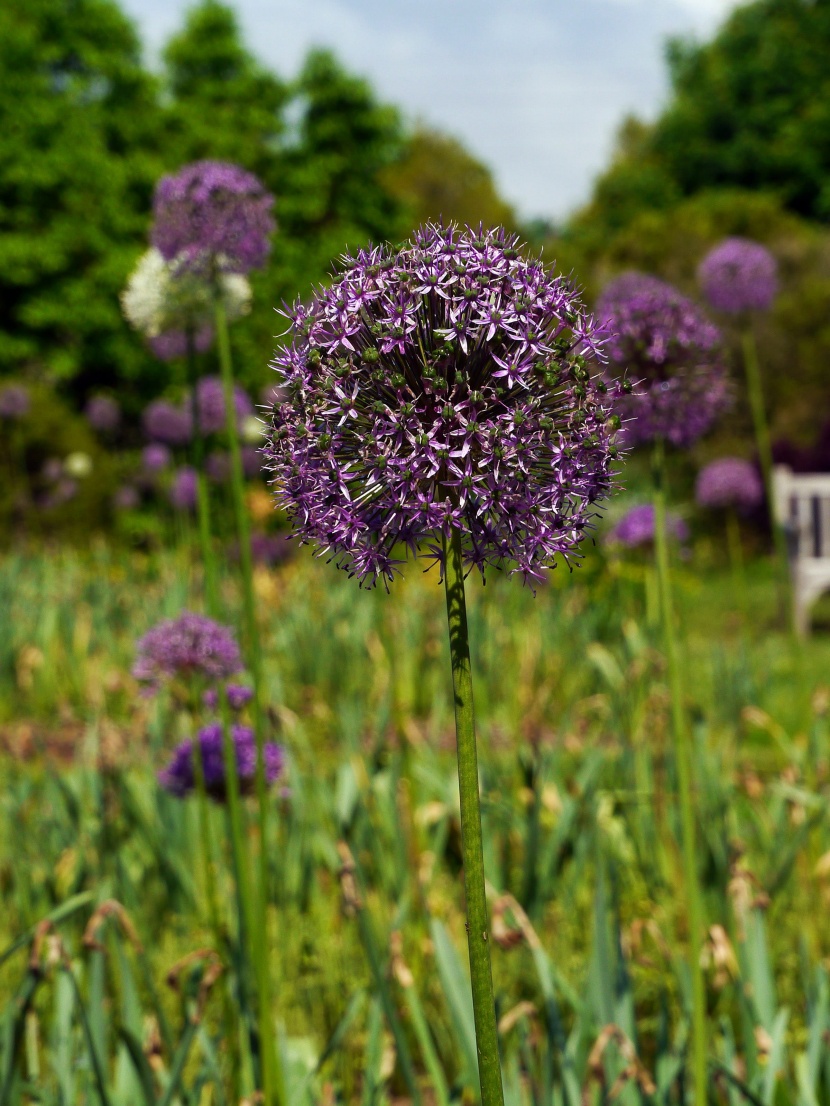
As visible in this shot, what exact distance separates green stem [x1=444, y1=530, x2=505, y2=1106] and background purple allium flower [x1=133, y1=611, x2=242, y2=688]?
164cm

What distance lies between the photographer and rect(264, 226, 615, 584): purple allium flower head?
1351 millimetres

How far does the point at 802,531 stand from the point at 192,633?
30.6 ft

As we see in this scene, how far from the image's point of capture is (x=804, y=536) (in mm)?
11203

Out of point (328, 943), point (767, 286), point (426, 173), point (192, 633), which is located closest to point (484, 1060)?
point (192, 633)

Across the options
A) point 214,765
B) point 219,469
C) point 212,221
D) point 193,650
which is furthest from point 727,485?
point 212,221

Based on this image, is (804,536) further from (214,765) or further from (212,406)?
(214,765)

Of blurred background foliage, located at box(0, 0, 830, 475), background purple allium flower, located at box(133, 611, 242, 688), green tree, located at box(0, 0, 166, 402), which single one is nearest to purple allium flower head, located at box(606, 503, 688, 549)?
background purple allium flower, located at box(133, 611, 242, 688)

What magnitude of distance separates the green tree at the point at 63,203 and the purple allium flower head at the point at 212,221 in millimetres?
18927

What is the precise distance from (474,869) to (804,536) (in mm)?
10621

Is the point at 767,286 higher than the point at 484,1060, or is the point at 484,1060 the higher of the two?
the point at 767,286

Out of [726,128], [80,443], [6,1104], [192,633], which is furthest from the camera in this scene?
[726,128]

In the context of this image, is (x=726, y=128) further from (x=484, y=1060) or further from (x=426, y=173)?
(x=484, y=1060)

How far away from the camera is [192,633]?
2.91m

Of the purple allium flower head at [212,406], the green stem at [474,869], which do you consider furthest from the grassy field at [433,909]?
the purple allium flower head at [212,406]
